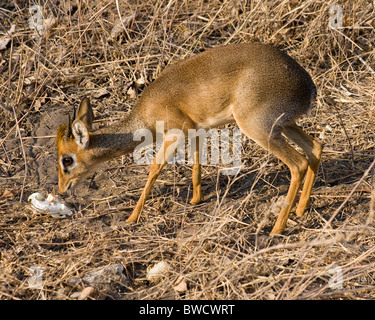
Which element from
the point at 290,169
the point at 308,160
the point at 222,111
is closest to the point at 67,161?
the point at 222,111

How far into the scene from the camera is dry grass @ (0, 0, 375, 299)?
454 cm

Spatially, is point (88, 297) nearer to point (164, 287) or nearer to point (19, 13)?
point (164, 287)

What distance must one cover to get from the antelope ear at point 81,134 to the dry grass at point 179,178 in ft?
2.65

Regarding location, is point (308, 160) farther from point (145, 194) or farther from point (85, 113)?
point (85, 113)

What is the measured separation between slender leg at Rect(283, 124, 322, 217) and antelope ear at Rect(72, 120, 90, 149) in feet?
6.67

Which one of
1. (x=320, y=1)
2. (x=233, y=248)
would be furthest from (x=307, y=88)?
(x=320, y=1)

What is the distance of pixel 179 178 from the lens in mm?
6438

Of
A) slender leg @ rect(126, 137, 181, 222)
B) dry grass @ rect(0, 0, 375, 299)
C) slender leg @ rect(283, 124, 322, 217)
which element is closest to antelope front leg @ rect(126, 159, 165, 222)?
slender leg @ rect(126, 137, 181, 222)

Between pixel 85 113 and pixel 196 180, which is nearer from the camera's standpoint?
pixel 85 113

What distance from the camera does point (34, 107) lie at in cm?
731

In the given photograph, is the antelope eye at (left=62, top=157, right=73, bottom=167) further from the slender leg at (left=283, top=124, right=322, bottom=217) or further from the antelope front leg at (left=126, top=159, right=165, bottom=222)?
the slender leg at (left=283, top=124, right=322, bottom=217)

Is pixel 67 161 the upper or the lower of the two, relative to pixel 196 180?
upper

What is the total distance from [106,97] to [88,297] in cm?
370

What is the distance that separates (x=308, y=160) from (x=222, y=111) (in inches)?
41.9
